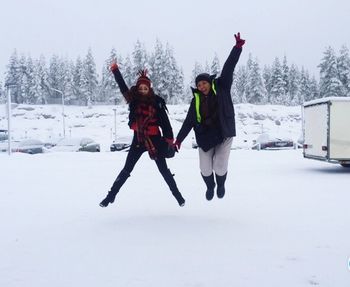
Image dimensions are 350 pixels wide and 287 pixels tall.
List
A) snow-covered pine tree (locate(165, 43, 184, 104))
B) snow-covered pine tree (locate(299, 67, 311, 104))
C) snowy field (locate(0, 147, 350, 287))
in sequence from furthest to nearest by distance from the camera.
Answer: snow-covered pine tree (locate(299, 67, 311, 104)) < snow-covered pine tree (locate(165, 43, 184, 104)) < snowy field (locate(0, 147, 350, 287))

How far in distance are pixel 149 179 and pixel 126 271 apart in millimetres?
6858

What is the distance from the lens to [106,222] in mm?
5523

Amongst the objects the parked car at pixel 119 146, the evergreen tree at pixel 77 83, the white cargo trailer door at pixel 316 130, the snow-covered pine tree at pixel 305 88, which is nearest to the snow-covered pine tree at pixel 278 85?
the snow-covered pine tree at pixel 305 88

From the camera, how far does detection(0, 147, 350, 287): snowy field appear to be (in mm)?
→ 3484

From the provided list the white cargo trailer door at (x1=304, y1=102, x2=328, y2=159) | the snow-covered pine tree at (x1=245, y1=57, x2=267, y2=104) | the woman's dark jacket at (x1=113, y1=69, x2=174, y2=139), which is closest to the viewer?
the woman's dark jacket at (x1=113, y1=69, x2=174, y2=139)

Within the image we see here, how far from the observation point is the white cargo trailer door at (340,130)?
12.4m

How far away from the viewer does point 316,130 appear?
43.7 ft

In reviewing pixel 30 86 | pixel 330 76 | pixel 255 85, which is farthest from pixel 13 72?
pixel 330 76

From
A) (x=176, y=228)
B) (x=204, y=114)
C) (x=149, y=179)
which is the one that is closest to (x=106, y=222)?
(x=176, y=228)

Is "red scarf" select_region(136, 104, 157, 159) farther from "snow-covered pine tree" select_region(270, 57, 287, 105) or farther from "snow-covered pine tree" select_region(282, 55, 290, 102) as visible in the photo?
"snow-covered pine tree" select_region(282, 55, 290, 102)

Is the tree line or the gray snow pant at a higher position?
the tree line

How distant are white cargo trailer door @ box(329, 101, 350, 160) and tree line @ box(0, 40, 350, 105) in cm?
6284

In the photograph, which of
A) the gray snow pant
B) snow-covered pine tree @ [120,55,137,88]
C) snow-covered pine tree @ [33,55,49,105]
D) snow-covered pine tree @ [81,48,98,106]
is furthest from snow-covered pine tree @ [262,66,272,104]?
the gray snow pant

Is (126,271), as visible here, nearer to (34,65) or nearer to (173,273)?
(173,273)
